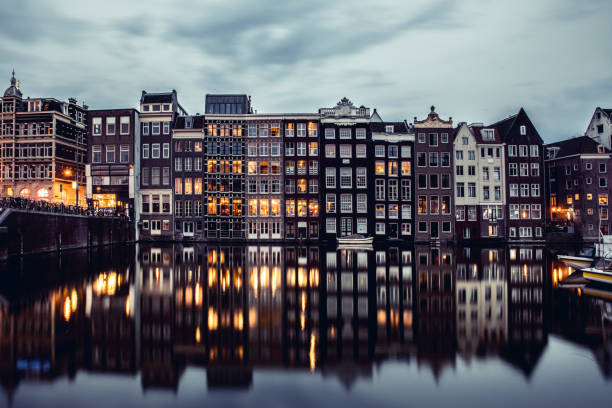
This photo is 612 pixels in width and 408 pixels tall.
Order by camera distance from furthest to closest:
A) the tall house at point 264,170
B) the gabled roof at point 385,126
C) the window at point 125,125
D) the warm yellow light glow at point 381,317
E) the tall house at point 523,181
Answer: the gabled roof at point 385,126 → the tall house at point 523,181 → the tall house at point 264,170 → the window at point 125,125 → the warm yellow light glow at point 381,317

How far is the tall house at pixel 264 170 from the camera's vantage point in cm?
7962

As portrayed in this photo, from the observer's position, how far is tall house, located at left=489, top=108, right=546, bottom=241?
81.4 meters

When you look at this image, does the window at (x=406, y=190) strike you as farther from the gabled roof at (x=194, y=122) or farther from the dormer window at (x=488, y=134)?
the gabled roof at (x=194, y=122)

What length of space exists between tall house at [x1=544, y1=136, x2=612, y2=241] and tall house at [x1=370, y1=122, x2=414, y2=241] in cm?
→ 3269

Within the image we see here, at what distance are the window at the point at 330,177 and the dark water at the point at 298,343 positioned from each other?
49.3 m

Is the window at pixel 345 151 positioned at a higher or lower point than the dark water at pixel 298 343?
higher

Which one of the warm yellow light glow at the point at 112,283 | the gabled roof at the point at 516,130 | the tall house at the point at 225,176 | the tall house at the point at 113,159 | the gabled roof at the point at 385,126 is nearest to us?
the warm yellow light glow at the point at 112,283

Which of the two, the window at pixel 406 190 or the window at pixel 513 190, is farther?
the window at pixel 513 190

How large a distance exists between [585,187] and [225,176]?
226 ft

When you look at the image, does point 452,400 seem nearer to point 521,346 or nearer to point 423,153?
point 521,346

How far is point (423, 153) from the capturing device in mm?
80750

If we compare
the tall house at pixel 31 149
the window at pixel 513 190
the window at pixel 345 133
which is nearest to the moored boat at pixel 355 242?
the window at pixel 345 133

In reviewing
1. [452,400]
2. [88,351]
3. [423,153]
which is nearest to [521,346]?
[452,400]

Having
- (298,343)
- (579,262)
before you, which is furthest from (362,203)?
(298,343)
